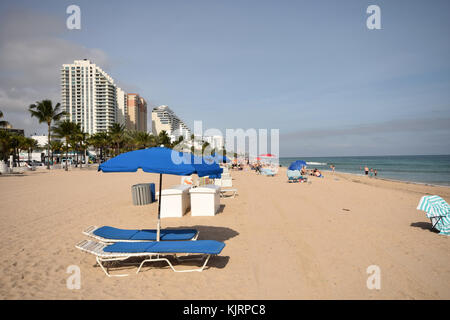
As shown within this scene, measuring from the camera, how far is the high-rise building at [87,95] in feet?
350

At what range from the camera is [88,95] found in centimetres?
10756

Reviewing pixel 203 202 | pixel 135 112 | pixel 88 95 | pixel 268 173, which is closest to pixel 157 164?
pixel 203 202

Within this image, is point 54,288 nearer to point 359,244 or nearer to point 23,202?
point 359,244

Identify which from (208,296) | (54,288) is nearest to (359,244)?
(208,296)

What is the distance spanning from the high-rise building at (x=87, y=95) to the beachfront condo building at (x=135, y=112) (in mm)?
15821

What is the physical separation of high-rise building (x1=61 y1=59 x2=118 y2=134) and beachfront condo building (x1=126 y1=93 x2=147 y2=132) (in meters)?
15.8

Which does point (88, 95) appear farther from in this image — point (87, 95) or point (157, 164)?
point (157, 164)

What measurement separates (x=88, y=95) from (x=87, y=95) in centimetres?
61

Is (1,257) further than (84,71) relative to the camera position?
No

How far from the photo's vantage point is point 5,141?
37.7m

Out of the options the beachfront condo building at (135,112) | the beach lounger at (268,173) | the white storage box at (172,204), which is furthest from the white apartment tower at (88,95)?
the white storage box at (172,204)

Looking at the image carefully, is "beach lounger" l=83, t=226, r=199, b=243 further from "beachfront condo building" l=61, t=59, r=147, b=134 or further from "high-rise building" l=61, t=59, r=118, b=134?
"high-rise building" l=61, t=59, r=118, b=134

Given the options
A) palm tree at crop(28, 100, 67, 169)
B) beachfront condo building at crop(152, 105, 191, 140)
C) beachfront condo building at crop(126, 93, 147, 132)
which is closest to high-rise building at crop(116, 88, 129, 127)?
beachfront condo building at crop(126, 93, 147, 132)
